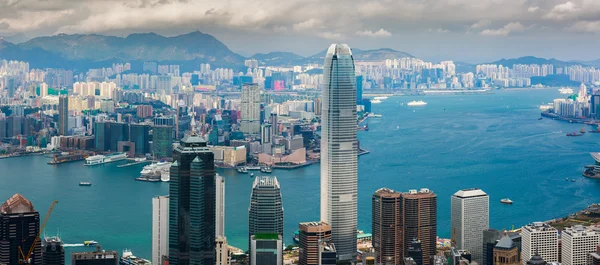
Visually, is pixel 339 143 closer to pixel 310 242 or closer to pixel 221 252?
pixel 310 242

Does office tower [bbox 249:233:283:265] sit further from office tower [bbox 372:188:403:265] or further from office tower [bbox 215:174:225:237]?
office tower [bbox 372:188:403:265]

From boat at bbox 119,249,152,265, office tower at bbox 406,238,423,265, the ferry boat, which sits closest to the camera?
office tower at bbox 406,238,423,265

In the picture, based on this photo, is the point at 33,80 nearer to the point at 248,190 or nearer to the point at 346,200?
the point at 248,190

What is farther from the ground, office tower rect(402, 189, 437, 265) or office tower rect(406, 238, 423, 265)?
office tower rect(402, 189, 437, 265)

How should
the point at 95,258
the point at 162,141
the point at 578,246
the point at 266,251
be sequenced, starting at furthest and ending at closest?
the point at 162,141 < the point at 578,246 < the point at 266,251 < the point at 95,258

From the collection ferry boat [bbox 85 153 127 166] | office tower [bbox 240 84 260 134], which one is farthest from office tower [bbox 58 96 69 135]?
office tower [bbox 240 84 260 134]

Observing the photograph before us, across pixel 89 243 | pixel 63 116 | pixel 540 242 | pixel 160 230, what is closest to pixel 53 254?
pixel 160 230
